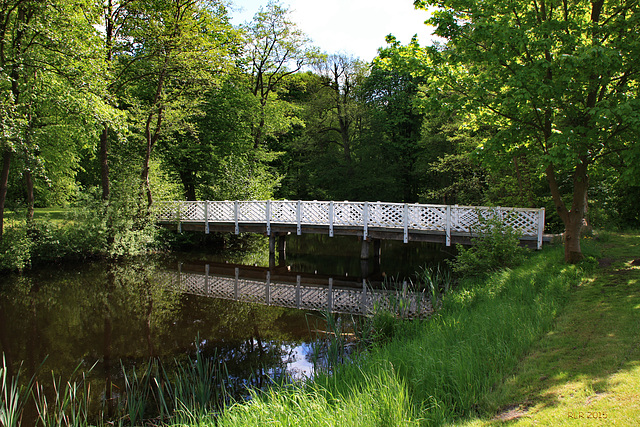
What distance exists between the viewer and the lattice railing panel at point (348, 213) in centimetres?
1512

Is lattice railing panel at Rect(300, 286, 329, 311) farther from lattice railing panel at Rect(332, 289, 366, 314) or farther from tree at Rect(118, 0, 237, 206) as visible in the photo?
tree at Rect(118, 0, 237, 206)

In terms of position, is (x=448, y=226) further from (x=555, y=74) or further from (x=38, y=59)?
(x=38, y=59)

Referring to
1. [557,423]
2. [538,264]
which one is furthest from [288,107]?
[557,423]

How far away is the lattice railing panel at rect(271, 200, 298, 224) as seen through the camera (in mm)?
16500

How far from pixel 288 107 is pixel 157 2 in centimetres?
980

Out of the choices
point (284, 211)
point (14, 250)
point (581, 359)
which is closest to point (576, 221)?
point (581, 359)

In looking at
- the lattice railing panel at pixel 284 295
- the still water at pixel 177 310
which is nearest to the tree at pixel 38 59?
the still water at pixel 177 310

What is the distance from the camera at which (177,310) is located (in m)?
10.1

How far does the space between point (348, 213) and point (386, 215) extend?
149 cm

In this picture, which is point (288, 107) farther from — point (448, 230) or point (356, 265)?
point (448, 230)

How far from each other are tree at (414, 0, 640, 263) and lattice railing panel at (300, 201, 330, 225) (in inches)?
268

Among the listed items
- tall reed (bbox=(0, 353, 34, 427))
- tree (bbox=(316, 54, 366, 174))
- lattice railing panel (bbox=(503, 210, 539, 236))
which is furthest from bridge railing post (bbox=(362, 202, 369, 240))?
tree (bbox=(316, 54, 366, 174))

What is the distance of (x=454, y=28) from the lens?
9.30 metres

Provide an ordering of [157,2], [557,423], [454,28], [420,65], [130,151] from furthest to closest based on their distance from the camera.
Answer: [130,151], [157,2], [420,65], [454,28], [557,423]
